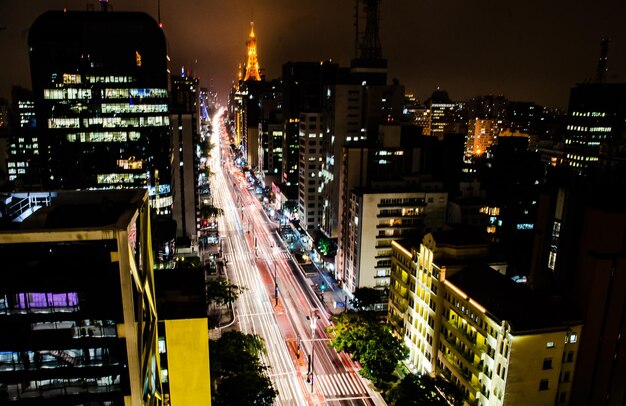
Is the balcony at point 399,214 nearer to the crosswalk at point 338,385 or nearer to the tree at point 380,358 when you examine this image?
the tree at point 380,358

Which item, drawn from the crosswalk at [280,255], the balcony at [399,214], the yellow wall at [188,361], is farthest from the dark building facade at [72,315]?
the crosswalk at [280,255]

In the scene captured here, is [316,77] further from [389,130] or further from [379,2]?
[389,130]

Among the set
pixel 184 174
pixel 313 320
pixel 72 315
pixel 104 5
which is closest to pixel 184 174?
pixel 184 174

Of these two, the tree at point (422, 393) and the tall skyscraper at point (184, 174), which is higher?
the tall skyscraper at point (184, 174)

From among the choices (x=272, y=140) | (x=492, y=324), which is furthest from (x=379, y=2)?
(x=492, y=324)

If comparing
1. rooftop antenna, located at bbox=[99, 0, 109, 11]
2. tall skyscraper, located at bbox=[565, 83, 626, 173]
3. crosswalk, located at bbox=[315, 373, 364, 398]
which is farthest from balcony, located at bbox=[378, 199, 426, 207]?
tall skyscraper, located at bbox=[565, 83, 626, 173]

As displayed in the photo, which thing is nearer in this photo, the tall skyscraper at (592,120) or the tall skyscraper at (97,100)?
the tall skyscraper at (97,100)

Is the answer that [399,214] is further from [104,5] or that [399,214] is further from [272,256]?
[104,5]
